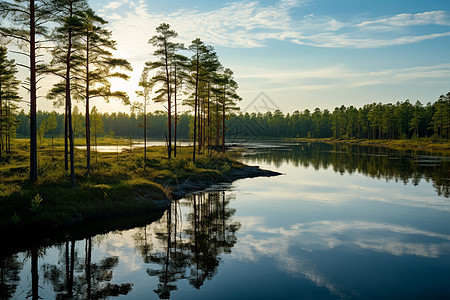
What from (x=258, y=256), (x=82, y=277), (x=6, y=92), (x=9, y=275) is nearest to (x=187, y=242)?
(x=258, y=256)

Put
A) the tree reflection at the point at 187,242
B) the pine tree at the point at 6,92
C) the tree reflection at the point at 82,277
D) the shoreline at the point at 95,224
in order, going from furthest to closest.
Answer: the pine tree at the point at 6,92 < the shoreline at the point at 95,224 < the tree reflection at the point at 187,242 < the tree reflection at the point at 82,277

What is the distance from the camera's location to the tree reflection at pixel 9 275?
10101mm

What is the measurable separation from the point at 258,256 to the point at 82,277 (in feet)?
23.2

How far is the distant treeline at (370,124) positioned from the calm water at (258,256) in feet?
210

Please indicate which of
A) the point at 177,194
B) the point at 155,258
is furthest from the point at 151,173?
the point at 155,258

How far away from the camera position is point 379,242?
15680 mm

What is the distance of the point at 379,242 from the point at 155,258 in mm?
11016

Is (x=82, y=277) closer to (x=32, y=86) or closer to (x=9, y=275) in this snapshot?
(x=9, y=275)

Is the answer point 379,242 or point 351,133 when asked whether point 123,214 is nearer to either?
point 379,242

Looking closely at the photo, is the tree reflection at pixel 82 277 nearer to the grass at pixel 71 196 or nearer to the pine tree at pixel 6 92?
the grass at pixel 71 196

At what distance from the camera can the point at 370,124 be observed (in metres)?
124

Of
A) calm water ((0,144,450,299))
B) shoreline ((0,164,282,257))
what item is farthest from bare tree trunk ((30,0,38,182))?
calm water ((0,144,450,299))

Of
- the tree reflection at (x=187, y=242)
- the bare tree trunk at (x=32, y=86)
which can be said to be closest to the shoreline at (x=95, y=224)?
the tree reflection at (x=187, y=242)

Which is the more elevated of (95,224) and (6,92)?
(6,92)
